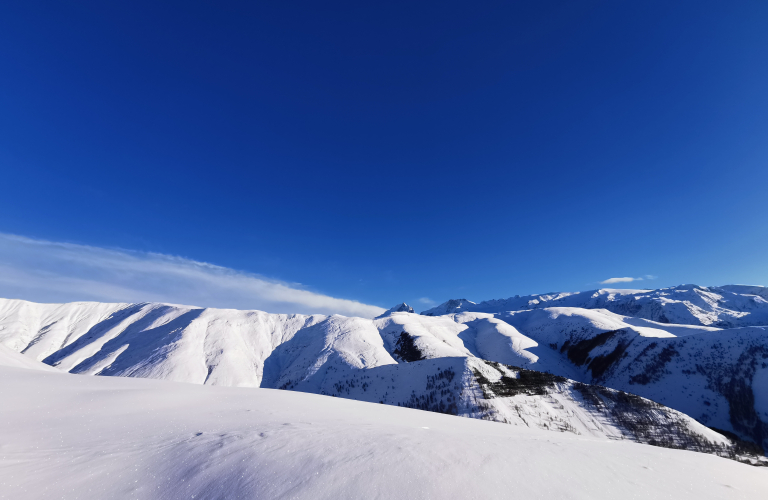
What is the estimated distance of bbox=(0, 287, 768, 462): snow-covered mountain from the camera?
30.3 meters

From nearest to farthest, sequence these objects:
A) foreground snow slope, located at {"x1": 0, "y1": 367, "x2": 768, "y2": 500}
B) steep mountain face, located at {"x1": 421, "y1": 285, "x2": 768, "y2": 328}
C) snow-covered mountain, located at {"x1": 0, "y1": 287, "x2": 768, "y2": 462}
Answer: foreground snow slope, located at {"x1": 0, "y1": 367, "x2": 768, "y2": 500}
snow-covered mountain, located at {"x1": 0, "y1": 287, "x2": 768, "y2": 462}
steep mountain face, located at {"x1": 421, "y1": 285, "x2": 768, "y2": 328}

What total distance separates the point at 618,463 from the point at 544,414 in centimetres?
2842

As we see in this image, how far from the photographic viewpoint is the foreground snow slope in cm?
381

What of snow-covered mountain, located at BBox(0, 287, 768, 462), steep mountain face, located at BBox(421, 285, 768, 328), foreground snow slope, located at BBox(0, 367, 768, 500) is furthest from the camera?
steep mountain face, located at BBox(421, 285, 768, 328)

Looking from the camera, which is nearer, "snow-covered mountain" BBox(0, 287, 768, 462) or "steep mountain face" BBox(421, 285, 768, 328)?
"snow-covered mountain" BBox(0, 287, 768, 462)

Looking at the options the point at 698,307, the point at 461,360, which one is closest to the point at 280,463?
the point at 461,360

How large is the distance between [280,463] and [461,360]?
3904cm

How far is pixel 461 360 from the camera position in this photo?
39.1m

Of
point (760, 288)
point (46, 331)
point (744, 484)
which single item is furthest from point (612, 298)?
point (46, 331)

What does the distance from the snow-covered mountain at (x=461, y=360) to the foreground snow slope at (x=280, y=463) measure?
24.9 m

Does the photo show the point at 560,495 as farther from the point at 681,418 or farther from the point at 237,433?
the point at 681,418

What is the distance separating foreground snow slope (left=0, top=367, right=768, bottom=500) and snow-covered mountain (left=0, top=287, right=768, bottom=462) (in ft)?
81.6

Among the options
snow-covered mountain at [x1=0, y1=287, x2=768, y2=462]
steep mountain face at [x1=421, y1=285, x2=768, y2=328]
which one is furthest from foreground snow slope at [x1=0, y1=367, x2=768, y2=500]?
steep mountain face at [x1=421, y1=285, x2=768, y2=328]

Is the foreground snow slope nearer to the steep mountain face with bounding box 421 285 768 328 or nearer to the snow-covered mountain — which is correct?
the snow-covered mountain
